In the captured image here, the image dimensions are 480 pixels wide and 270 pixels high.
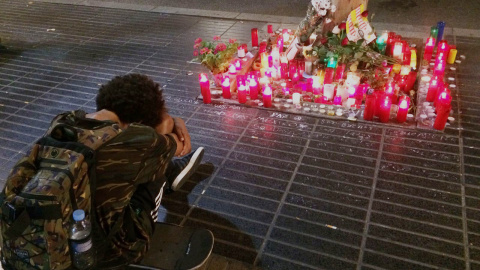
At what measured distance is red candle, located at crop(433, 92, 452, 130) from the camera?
3363 millimetres

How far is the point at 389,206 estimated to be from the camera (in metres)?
2.79

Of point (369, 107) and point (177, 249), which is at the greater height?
point (369, 107)

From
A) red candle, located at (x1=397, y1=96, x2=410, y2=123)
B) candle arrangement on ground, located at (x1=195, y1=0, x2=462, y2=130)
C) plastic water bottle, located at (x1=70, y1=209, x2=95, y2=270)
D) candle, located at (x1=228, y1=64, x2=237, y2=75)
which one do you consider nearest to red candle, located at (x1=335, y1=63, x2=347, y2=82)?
candle arrangement on ground, located at (x1=195, y1=0, x2=462, y2=130)

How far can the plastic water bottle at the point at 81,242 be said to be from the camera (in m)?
1.69

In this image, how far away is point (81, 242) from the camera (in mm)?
1721

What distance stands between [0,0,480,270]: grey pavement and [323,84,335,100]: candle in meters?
0.32

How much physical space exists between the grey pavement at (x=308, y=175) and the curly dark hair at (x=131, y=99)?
3.19 feet

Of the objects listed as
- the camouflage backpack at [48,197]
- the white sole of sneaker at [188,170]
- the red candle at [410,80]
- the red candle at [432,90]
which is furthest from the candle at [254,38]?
the camouflage backpack at [48,197]

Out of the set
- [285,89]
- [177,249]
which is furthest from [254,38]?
[177,249]

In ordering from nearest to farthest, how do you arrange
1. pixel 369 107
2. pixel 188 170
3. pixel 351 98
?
pixel 188 170 < pixel 369 107 < pixel 351 98

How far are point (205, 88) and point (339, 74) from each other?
1390 millimetres

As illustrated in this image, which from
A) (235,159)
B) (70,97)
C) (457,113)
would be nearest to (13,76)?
(70,97)

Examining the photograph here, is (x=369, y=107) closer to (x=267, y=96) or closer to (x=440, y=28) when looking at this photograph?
(x=267, y=96)

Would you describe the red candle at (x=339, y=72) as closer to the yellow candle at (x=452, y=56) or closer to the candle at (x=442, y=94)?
the candle at (x=442, y=94)
